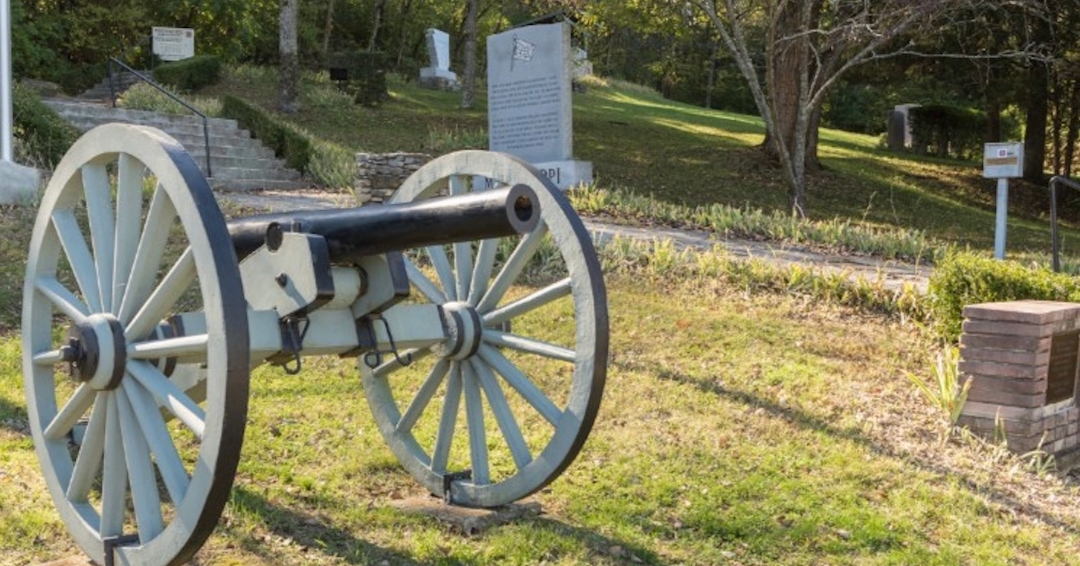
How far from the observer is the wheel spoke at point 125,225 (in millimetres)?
3898

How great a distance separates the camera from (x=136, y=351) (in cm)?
379

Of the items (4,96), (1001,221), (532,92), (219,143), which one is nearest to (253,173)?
(219,143)

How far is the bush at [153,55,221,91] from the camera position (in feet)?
75.9

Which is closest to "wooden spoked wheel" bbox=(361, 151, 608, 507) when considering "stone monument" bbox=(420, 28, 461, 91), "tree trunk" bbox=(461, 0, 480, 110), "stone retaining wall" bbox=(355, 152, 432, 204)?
"stone retaining wall" bbox=(355, 152, 432, 204)

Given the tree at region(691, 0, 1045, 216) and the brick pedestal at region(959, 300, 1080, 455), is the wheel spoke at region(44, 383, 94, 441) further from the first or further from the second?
the tree at region(691, 0, 1045, 216)

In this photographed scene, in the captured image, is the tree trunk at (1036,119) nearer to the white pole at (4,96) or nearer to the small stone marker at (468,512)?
the white pole at (4,96)

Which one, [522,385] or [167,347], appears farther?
[522,385]

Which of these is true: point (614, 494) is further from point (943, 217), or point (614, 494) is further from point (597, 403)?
point (943, 217)

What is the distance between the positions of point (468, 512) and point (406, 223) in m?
1.47

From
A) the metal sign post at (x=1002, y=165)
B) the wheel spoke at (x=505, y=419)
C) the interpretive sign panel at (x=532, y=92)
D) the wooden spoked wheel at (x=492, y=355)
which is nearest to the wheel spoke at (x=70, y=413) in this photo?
Answer: the wooden spoked wheel at (x=492, y=355)

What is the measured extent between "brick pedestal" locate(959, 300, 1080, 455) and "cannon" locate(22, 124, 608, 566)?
335 centimetres

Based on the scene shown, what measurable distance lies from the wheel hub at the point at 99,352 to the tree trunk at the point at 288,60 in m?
17.7

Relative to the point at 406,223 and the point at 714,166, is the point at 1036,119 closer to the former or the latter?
the point at 714,166

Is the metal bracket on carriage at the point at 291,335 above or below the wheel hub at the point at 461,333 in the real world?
above
